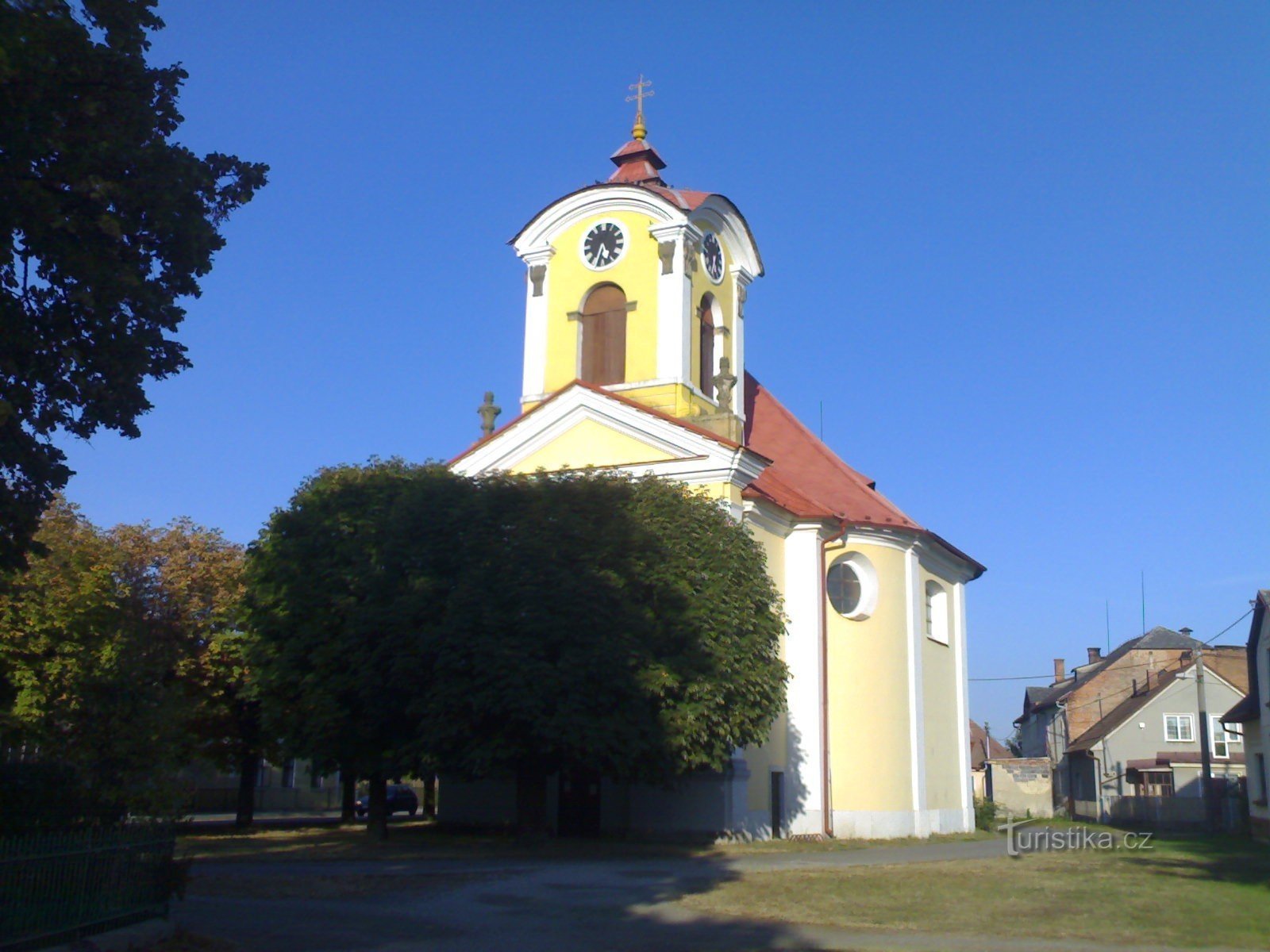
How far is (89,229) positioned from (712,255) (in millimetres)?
23677

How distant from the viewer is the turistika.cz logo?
26078 mm

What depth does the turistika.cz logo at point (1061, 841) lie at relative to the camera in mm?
26078

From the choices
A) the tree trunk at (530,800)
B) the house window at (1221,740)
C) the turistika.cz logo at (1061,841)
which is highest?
the house window at (1221,740)

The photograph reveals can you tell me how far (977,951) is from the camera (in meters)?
11.7

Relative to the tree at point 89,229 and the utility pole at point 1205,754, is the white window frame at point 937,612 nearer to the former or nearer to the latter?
the utility pole at point 1205,754

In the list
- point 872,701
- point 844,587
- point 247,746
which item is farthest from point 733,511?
point 247,746

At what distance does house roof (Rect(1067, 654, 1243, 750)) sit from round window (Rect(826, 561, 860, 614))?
25.5m

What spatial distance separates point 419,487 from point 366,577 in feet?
6.85

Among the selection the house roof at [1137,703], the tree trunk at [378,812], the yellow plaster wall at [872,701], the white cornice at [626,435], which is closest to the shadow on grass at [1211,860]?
the yellow plaster wall at [872,701]

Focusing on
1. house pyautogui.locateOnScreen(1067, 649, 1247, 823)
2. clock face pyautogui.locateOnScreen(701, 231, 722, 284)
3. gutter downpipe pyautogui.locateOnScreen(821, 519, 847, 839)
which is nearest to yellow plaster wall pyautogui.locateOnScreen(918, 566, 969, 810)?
gutter downpipe pyautogui.locateOnScreen(821, 519, 847, 839)

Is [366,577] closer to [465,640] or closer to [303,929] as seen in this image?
[465,640]

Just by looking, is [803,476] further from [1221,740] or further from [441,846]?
[1221,740]

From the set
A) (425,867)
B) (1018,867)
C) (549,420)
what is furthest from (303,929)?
(549,420)

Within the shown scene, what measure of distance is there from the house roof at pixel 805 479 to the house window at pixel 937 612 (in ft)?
3.93
